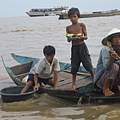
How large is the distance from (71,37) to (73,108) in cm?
118

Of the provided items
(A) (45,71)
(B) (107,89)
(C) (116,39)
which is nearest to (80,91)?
(B) (107,89)

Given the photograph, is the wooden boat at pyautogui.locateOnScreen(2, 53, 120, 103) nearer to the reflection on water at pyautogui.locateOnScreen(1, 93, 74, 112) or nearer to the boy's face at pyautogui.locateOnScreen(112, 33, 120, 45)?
the reflection on water at pyautogui.locateOnScreen(1, 93, 74, 112)

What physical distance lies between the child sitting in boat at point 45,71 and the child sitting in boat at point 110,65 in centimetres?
79

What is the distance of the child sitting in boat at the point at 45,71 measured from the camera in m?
4.97

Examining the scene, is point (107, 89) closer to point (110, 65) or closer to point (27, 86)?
point (110, 65)

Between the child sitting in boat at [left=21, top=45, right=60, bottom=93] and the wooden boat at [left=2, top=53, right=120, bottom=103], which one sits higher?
the child sitting in boat at [left=21, top=45, right=60, bottom=93]

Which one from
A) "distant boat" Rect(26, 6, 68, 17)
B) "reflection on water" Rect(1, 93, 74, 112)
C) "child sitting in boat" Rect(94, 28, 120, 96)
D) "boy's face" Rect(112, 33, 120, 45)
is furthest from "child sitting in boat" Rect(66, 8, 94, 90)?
"distant boat" Rect(26, 6, 68, 17)

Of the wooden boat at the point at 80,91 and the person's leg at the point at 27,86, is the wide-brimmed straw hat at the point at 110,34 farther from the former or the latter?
the person's leg at the point at 27,86

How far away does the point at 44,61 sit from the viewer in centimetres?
507

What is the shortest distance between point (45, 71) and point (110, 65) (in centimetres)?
128

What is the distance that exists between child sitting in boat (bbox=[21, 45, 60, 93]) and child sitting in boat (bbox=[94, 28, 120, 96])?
31.3 inches

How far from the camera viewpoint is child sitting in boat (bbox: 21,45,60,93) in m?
4.97

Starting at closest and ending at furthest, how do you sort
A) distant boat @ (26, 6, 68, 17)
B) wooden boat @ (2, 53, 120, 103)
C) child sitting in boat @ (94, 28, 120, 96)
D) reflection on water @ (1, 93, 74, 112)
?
child sitting in boat @ (94, 28, 120, 96) → wooden boat @ (2, 53, 120, 103) → reflection on water @ (1, 93, 74, 112) → distant boat @ (26, 6, 68, 17)

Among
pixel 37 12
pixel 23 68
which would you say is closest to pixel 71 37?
pixel 23 68
